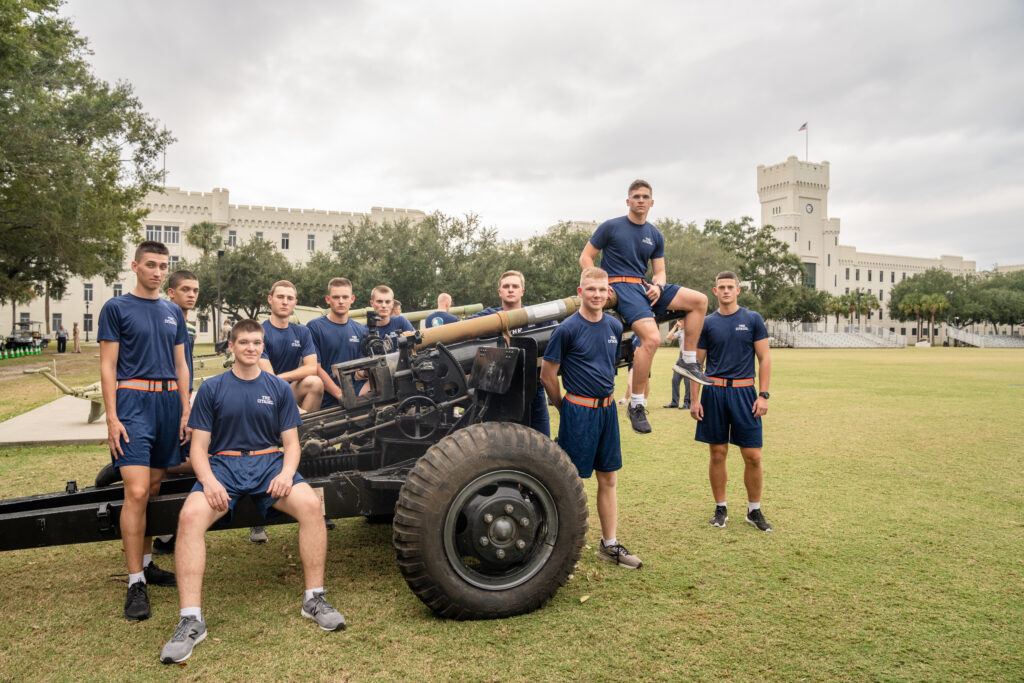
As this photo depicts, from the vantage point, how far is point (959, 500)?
18.5ft

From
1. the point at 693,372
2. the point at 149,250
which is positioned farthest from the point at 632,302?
the point at 149,250

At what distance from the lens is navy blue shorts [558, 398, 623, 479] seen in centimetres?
420

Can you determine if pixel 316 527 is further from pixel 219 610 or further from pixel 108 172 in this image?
pixel 108 172

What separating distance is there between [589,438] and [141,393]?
2.63 meters

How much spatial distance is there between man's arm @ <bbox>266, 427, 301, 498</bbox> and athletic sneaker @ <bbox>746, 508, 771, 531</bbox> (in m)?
3.38

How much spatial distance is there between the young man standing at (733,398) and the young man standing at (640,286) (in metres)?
0.16

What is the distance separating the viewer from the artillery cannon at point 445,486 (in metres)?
3.29

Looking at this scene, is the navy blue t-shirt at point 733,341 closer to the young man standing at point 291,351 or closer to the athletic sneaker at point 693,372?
the athletic sneaker at point 693,372

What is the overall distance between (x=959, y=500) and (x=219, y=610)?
5755mm

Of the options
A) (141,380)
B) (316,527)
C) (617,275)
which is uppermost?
(617,275)

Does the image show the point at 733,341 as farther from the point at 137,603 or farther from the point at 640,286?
the point at 137,603

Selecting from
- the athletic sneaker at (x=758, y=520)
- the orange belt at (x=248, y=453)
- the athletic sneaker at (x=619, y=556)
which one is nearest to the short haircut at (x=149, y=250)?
the orange belt at (x=248, y=453)

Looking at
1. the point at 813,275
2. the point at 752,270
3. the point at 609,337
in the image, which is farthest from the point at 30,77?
the point at 813,275

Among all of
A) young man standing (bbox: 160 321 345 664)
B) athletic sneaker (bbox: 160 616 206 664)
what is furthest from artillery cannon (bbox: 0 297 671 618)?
athletic sneaker (bbox: 160 616 206 664)
